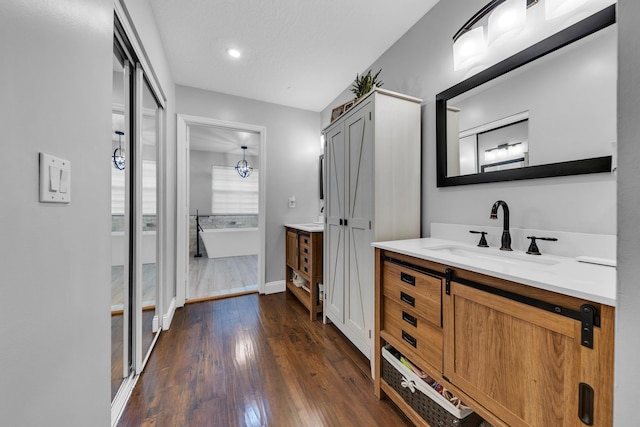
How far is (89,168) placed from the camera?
871 millimetres

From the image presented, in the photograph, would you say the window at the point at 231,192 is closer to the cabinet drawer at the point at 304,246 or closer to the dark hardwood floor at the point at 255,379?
the cabinet drawer at the point at 304,246

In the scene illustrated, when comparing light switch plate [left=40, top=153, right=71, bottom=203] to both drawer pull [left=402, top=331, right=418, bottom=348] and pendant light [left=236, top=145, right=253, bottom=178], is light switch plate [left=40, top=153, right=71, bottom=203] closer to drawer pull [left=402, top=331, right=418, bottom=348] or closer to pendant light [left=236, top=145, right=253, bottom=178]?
drawer pull [left=402, top=331, right=418, bottom=348]

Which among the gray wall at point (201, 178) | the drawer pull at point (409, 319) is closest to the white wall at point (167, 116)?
the drawer pull at point (409, 319)

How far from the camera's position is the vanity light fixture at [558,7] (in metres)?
1.08

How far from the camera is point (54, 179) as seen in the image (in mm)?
645

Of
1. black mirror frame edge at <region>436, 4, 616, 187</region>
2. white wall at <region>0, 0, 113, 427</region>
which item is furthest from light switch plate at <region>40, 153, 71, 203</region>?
black mirror frame edge at <region>436, 4, 616, 187</region>

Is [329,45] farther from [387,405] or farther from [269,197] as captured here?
[387,405]

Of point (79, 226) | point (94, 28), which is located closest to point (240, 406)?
point (79, 226)

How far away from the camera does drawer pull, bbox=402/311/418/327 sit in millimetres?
1255

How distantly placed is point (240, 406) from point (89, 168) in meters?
1.44

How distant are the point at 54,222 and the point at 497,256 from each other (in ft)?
5.79

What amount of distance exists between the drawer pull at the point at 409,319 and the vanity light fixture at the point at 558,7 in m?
1.60

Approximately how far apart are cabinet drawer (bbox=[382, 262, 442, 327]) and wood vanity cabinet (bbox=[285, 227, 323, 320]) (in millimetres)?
1138

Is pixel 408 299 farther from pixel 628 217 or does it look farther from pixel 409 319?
pixel 628 217
